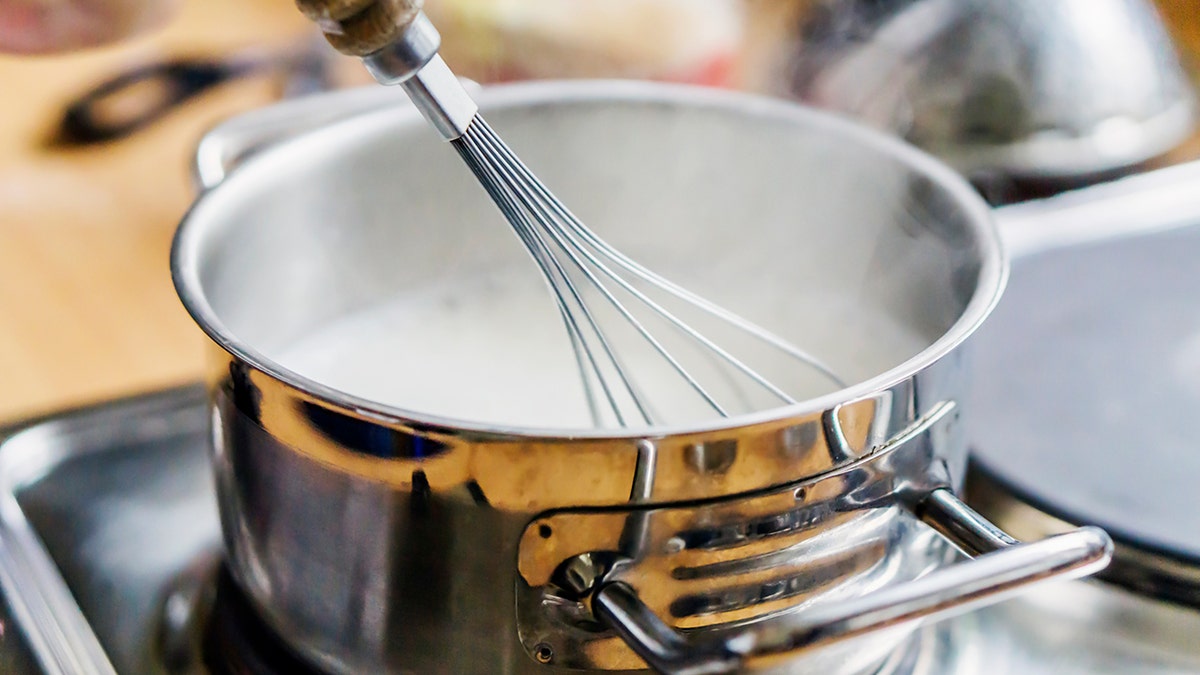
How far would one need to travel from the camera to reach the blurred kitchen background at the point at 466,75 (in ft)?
1.59

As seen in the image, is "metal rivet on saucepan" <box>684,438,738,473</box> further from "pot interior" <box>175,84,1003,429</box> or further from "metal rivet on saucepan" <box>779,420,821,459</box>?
"pot interior" <box>175,84,1003,429</box>

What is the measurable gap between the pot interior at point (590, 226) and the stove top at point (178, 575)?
Answer: 6cm

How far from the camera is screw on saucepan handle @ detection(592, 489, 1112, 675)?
0.20 metres

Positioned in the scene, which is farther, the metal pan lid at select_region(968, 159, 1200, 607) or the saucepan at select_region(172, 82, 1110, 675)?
the metal pan lid at select_region(968, 159, 1200, 607)

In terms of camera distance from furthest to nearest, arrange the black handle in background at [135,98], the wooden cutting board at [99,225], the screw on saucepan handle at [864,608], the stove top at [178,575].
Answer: the black handle in background at [135,98], the wooden cutting board at [99,225], the stove top at [178,575], the screw on saucepan handle at [864,608]

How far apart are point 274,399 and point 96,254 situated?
0.34 meters

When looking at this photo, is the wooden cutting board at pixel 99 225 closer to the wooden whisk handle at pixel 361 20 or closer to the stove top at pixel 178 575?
the stove top at pixel 178 575

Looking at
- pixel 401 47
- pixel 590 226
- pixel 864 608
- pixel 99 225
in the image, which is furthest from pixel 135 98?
pixel 864 608

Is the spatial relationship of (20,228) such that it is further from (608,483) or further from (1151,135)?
(1151,135)

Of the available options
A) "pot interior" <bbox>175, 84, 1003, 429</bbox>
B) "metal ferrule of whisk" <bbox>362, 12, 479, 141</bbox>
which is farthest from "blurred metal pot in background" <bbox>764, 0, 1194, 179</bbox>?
"metal ferrule of whisk" <bbox>362, 12, 479, 141</bbox>

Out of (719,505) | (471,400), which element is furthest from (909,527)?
(471,400)

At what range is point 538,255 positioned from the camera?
0.99ft

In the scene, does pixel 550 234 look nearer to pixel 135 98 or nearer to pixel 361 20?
pixel 361 20

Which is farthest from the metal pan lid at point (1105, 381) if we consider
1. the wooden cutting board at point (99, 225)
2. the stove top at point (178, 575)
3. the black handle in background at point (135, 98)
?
the black handle in background at point (135, 98)
